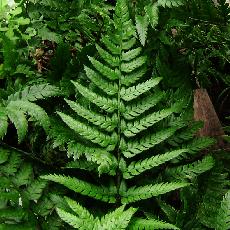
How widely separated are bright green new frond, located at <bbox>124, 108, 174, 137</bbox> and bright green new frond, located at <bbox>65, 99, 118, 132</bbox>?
7 cm

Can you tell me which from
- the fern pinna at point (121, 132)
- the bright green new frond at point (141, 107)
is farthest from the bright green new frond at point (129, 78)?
the bright green new frond at point (141, 107)

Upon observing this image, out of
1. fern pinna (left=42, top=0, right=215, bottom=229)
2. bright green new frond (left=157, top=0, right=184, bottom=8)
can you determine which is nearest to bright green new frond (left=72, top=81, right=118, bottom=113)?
fern pinna (left=42, top=0, right=215, bottom=229)

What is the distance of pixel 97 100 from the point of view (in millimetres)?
1655

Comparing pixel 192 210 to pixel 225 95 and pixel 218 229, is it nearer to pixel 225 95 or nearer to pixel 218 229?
pixel 218 229

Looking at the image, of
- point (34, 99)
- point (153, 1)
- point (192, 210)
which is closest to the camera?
point (192, 210)

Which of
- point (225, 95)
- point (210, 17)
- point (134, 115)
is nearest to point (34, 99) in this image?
point (134, 115)

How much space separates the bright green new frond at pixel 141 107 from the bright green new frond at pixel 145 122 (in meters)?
0.04

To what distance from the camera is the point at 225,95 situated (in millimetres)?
2793

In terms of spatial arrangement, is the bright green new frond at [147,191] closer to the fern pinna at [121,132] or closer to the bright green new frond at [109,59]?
the fern pinna at [121,132]

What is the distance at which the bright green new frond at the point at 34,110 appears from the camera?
1.76 m

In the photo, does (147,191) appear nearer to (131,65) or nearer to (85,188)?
(85,188)

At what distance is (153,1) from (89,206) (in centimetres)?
112

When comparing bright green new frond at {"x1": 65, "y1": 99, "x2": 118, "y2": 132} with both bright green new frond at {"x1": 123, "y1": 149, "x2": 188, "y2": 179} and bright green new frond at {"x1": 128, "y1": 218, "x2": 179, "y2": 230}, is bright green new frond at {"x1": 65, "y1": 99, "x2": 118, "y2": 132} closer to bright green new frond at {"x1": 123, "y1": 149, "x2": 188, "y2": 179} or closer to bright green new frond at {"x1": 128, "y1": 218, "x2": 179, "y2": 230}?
bright green new frond at {"x1": 123, "y1": 149, "x2": 188, "y2": 179}

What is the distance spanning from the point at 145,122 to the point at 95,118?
22 centimetres
